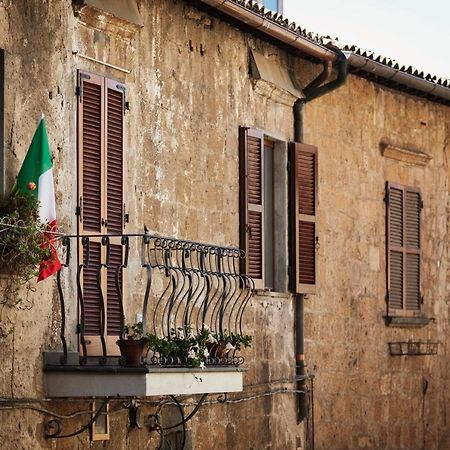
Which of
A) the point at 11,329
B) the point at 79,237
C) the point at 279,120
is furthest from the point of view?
the point at 279,120

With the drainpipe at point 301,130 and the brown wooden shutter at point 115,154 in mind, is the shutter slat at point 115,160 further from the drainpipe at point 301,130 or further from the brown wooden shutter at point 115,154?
the drainpipe at point 301,130

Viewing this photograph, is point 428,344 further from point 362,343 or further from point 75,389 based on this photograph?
point 75,389

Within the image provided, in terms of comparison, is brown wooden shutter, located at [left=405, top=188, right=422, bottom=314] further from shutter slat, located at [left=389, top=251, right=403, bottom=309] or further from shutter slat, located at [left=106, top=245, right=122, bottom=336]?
shutter slat, located at [left=106, top=245, right=122, bottom=336]

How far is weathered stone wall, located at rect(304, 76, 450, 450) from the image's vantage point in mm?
18156

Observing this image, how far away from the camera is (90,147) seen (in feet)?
43.7

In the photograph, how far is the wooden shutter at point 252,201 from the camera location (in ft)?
53.1

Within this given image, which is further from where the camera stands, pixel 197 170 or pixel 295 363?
pixel 295 363

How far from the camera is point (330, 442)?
59.2 feet

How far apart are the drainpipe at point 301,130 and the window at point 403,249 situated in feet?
8.27

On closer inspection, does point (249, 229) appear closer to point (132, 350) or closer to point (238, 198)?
point (238, 198)

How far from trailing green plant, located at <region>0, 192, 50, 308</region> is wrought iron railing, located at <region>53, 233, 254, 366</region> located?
0.60 metres

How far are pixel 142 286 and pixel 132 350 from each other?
167cm

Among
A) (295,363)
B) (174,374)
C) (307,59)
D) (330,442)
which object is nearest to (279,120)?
(307,59)

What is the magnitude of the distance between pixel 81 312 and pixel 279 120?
5065 mm
